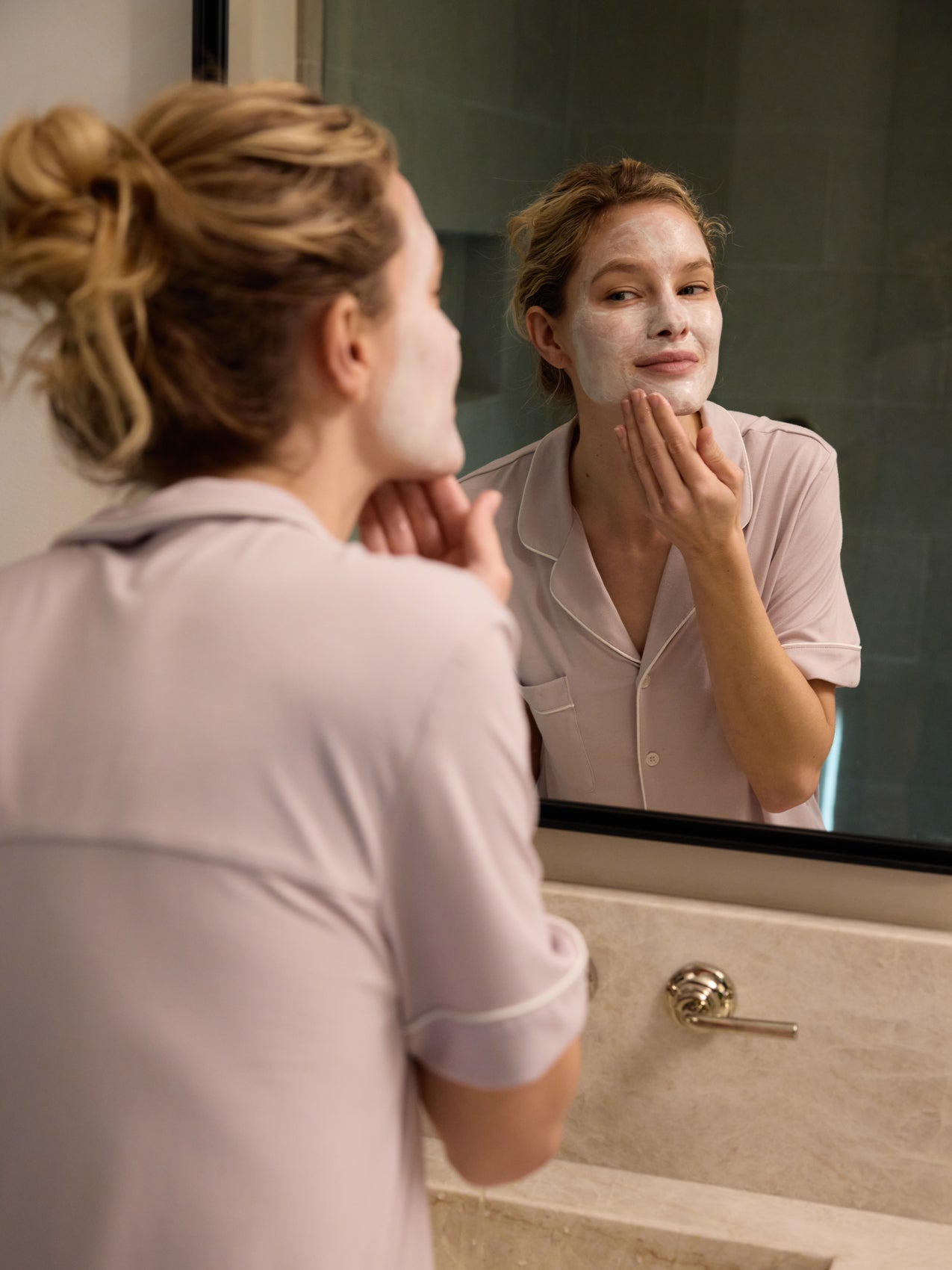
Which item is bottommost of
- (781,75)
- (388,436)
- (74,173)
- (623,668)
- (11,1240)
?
(11,1240)

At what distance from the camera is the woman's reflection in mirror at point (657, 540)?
871 millimetres

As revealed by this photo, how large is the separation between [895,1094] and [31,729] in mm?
749

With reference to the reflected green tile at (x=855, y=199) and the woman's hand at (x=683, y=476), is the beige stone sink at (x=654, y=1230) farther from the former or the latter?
the reflected green tile at (x=855, y=199)

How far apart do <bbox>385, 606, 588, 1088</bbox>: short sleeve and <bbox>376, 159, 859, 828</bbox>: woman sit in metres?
0.44

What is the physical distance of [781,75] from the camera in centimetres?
85

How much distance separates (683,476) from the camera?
870 mm

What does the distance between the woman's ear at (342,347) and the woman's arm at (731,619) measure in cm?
37

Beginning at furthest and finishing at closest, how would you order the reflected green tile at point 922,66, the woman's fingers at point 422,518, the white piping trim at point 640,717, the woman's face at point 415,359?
the white piping trim at point 640,717 → the reflected green tile at point 922,66 → the woman's fingers at point 422,518 → the woman's face at point 415,359

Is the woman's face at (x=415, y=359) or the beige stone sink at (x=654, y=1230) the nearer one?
the woman's face at (x=415, y=359)

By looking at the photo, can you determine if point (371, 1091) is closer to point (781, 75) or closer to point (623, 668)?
point (623, 668)

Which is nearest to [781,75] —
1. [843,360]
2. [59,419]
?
[843,360]

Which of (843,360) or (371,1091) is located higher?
(843,360)

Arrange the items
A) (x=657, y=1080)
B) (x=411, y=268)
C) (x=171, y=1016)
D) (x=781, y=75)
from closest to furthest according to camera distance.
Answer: (x=171, y=1016)
(x=411, y=268)
(x=781, y=75)
(x=657, y=1080)

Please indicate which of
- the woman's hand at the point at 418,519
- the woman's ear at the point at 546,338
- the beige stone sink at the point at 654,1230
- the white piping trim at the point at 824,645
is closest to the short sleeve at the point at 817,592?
the white piping trim at the point at 824,645
